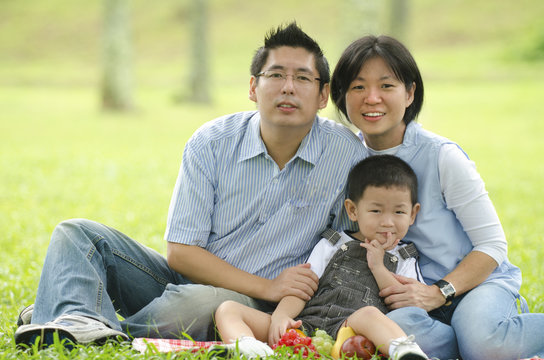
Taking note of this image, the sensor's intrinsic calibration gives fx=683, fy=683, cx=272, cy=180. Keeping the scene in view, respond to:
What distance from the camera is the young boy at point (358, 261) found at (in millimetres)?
3479

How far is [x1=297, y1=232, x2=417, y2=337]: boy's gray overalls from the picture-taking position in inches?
140

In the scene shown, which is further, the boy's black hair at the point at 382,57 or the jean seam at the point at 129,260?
the boy's black hair at the point at 382,57

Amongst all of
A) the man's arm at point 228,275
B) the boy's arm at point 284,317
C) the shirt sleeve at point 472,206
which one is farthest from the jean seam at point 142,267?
the shirt sleeve at point 472,206

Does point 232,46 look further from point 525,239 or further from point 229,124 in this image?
point 229,124

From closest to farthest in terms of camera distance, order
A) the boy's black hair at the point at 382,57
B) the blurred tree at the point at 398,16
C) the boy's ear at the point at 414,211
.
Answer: the boy's ear at the point at 414,211 → the boy's black hair at the point at 382,57 → the blurred tree at the point at 398,16

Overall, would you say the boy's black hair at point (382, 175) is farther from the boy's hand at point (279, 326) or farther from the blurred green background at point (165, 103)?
Result: the blurred green background at point (165, 103)

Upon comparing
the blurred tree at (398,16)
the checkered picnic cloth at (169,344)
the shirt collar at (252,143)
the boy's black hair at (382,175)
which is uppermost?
the blurred tree at (398,16)

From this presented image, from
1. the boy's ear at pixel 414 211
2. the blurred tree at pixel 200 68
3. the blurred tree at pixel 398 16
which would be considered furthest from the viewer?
the blurred tree at pixel 200 68

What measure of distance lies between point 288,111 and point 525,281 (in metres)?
2.84

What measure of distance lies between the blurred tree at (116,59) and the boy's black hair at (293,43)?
13.5 meters

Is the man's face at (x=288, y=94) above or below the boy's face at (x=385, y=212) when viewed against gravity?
above

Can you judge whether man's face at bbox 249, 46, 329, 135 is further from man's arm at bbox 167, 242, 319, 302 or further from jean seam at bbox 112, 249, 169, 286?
jean seam at bbox 112, 249, 169, 286

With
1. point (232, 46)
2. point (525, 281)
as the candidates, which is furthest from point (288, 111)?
point (232, 46)

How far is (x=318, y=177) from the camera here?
154 inches
